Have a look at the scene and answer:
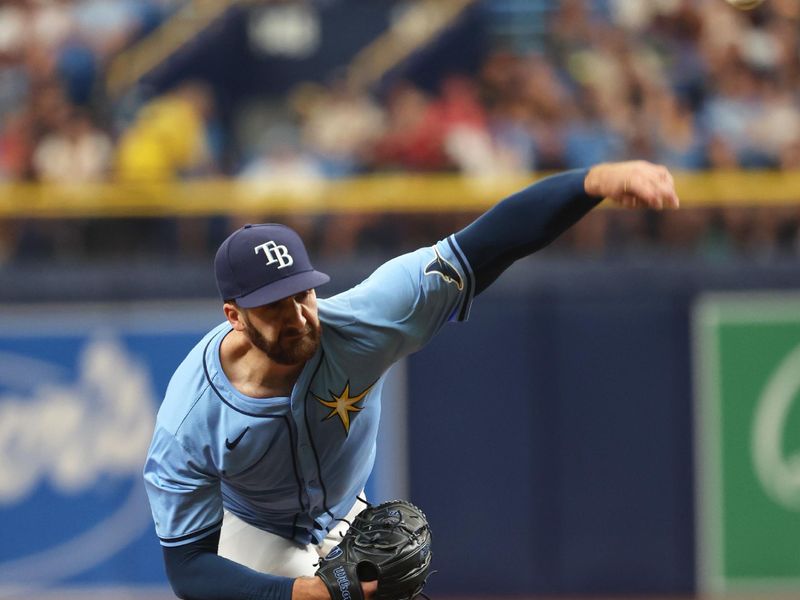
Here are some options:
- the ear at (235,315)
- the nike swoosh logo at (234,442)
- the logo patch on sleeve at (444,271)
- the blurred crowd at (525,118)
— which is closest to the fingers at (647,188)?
the logo patch on sleeve at (444,271)

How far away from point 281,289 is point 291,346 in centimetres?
19

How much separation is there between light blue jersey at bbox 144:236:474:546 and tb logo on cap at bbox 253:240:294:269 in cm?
24

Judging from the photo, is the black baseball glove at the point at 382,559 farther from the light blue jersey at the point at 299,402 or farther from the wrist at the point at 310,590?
the light blue jersey at the point at 299,402

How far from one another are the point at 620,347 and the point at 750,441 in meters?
0.97

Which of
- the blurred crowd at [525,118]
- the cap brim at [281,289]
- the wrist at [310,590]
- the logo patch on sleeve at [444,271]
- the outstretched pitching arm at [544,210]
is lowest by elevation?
the wrist at [310,590]

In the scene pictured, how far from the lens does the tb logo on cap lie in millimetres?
3971

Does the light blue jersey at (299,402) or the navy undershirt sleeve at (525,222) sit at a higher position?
the navy undershirt sleeve at (525,222)

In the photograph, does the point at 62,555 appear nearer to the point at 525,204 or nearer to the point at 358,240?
the point at 358,240

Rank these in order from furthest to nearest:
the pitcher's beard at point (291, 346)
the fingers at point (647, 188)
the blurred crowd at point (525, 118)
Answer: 1. the blurred crowd at point (525, 118)
2. the pitcher's beard at point (291, 346)
3. the fingers at point (647, 188)

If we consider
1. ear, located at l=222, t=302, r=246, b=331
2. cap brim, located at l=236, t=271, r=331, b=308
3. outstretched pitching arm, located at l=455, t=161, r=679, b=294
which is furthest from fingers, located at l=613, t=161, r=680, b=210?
ear, located at l=222, t=302, r=246, b=331

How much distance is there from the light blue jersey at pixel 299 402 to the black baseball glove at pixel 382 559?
0.92ft

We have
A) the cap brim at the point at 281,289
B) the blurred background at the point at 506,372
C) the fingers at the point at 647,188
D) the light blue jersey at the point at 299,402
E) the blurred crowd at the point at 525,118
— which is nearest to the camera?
the fingers at the point at 647,188

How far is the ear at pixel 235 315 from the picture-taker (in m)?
4.09

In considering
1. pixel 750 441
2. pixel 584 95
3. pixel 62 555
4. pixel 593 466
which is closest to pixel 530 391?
pixel 593 466
